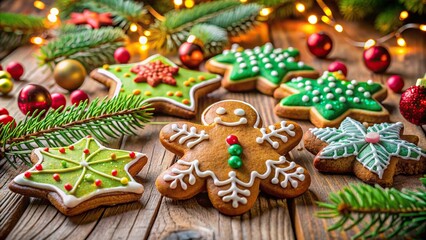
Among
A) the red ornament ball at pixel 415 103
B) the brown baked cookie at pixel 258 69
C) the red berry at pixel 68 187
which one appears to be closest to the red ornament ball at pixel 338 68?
the brown baked cookie at pixel 258 69

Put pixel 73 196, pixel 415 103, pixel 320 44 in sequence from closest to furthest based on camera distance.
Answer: pixel 73 196 < pixel 415 103 < pixel 320 44

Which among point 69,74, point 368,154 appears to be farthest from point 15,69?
point 368,154

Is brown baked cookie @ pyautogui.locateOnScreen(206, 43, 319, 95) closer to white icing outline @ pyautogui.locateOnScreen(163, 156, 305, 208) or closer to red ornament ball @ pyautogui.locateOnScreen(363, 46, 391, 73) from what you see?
red ornament ball @ pyautogui.locateOnScreen(363, 46, 391, 73)

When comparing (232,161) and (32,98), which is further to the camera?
(32,98)

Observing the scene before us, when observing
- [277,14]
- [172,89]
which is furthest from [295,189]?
[277,14]

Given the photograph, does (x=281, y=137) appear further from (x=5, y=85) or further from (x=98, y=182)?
(x=5, y=85)

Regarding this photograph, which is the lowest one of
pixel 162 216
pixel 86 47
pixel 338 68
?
pixel 162 216
